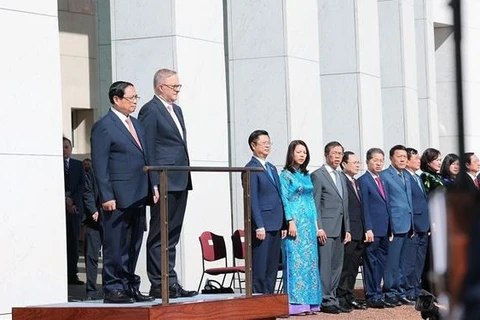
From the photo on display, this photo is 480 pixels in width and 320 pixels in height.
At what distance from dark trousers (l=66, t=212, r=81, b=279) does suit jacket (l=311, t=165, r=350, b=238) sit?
270 centimetres

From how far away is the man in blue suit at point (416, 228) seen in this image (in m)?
13.0

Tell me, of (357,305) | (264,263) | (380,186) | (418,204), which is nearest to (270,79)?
(380,186)

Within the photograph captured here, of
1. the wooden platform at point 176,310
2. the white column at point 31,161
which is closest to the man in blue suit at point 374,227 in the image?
the wooden platform at point 176,310

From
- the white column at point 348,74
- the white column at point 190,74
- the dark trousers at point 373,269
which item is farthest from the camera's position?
the white column at point 348,74

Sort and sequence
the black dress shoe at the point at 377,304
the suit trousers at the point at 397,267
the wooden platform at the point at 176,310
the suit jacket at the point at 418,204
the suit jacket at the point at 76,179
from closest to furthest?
the wooden platform at the point at 176,310
the suit jacket at the point at 76,179
the black dress shoe at the point at 377,304
the suit trousers at the point at 397,267
the suit jacket at the point at 418,204

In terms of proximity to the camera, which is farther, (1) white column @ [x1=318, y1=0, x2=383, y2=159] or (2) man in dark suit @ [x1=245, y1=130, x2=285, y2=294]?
(1) white column @ [x1=318, y1=0, x2=383, y2=159]

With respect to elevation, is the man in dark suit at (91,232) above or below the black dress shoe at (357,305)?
above

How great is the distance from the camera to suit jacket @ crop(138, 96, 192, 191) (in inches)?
325

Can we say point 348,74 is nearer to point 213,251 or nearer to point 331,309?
point 331,309

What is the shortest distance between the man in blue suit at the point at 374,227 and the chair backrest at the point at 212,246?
181 cm

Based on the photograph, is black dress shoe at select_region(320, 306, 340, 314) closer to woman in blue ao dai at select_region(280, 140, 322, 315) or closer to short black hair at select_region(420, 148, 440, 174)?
woman in blue ao dai at select_region(280, 140, 322, 315)

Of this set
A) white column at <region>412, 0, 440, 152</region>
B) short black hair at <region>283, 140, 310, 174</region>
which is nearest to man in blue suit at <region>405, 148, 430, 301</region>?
short black hair at <region>283, 140, 310, 174</region>

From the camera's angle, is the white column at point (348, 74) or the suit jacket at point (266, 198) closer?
the suit jacket at point (266, 198)

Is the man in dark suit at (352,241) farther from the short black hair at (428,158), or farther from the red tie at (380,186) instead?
the short black hair at (428,158)
